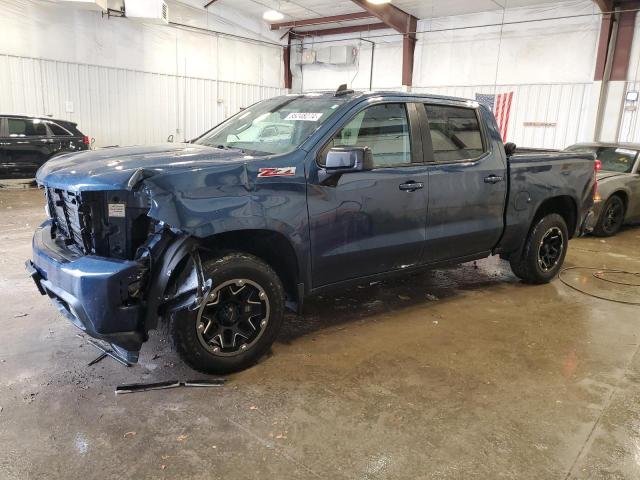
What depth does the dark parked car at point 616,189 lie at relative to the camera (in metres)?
7.35

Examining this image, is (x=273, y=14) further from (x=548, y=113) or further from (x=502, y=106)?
(x=548, y=113)

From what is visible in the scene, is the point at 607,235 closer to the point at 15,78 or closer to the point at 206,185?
the point at 206,185

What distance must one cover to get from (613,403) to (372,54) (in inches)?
552

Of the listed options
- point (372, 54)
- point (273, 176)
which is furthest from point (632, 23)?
point (273, 176)

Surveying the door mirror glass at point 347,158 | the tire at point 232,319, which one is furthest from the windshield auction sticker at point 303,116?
the tire at point 232,319

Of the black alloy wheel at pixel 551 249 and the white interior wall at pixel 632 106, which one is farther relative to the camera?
the white interior wall at pixel 632 106

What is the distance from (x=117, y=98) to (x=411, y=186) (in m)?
12.0

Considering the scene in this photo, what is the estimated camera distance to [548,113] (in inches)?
477

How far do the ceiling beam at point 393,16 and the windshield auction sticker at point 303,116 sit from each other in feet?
31.8

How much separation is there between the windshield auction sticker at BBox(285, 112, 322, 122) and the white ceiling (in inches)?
412

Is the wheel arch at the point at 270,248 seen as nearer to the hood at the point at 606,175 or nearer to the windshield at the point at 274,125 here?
the windshield at the point at 274,125

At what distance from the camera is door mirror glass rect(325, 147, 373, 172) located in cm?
302

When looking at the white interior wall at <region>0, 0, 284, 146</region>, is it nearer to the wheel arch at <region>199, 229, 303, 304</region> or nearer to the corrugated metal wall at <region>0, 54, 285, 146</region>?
the corrugated metal wall at <region>0, 54, 285, 146</region>

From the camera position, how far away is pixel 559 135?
12.1m
